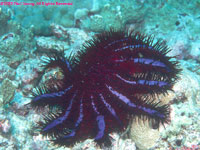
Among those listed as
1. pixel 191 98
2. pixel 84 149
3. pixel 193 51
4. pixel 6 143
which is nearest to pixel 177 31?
pixel 193 51

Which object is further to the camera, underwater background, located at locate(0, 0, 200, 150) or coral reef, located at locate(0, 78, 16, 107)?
coral reef, located at locate(0, 78, 16, 107)

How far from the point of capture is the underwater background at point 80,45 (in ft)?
12.7

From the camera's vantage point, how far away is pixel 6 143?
159 inches

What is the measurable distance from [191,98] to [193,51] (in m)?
3.04

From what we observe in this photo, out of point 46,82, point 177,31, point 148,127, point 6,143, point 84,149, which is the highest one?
point 177,31

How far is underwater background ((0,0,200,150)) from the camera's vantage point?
3869 millimetres

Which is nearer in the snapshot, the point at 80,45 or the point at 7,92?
the point at 7,92

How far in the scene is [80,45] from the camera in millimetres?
5277

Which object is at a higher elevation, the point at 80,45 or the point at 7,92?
the point at 80,45

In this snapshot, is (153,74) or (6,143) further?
(6,143)

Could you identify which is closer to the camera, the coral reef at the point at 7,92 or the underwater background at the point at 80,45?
the underwater background at the point at 80,45

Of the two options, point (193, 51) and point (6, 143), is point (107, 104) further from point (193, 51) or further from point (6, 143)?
point (193, 51)

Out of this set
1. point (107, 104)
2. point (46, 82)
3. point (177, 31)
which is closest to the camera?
point (107, 104)

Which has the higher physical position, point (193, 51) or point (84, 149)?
point (193, 51)
